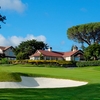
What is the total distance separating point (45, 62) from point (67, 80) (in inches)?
1690

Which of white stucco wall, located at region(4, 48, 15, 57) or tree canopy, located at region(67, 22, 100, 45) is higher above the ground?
tree canopy, located at region(67, 22, 100, 45)

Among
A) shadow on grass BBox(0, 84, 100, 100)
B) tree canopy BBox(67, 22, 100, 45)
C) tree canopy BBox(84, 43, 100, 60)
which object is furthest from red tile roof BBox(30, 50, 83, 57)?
shadow on grass BBox(0, 84, 100, 100)

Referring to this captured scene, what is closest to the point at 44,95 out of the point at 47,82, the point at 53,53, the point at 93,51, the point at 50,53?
the point at 47,82

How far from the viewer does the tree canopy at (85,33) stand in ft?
237

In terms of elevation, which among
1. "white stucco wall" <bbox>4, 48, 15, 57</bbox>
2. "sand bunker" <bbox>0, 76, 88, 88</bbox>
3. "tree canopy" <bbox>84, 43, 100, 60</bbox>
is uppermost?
"white stucco wall" <bbox>4, 48, 15, 57</bbox>

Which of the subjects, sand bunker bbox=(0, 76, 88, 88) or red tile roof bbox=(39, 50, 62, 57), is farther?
red tile roof bbox=(39, 50, 62, 57)

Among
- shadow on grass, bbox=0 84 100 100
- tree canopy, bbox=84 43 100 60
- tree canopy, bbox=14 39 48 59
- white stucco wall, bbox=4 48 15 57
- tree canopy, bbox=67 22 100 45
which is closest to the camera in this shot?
shadow on grass, bbox=0 84 100 100

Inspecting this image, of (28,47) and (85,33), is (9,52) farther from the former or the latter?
(85,33)

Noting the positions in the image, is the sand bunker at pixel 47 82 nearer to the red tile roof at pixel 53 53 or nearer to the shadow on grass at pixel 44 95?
the shadow on grass at pixel 44 95

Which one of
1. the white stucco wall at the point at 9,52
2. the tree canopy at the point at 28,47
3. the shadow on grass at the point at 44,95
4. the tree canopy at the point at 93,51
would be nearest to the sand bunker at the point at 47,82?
the shadow on grass at the point at 44,95

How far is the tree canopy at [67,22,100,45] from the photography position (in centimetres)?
7212

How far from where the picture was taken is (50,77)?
21.6 metres

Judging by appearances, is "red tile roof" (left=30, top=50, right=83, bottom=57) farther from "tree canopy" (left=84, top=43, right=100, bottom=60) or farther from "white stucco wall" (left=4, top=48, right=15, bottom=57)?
"white stucco wall" (left=4, top=48, right=15, bottom=57)

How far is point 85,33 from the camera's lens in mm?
73438
